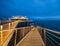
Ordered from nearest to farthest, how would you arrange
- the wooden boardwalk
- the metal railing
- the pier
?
1. the metal railing
2. the pier
3. the wooden boardwalk

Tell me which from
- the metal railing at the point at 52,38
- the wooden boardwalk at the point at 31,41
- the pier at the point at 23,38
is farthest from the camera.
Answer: the wooden boardwalk at the point at 31,41

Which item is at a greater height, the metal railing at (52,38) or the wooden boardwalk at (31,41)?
the metal railing at (52,38)

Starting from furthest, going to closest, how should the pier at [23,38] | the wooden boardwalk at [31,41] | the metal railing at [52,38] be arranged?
the wooden boardwalk at [31,41] < the pier at [23,38] < the metal railing at [52,38]

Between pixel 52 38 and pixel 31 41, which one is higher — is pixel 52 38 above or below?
above

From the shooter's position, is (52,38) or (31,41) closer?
(52,38)

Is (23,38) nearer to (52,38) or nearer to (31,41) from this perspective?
(31,41)

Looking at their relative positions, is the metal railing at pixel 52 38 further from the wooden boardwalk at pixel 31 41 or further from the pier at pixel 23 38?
the wooden boardwalk at pixel 31 41

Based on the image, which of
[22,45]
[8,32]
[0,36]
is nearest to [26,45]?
[22,45]

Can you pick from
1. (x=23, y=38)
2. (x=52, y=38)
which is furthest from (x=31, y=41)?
(x=52, y=38)

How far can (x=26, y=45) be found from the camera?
10320mm

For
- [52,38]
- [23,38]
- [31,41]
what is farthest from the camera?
[23,38]

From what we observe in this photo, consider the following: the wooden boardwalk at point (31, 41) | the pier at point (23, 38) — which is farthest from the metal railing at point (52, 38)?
the wooden boardwalk at point (31, 41)

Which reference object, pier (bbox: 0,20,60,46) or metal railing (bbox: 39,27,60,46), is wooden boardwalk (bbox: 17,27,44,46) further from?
metal railing (bbox: 39,27,60,46)

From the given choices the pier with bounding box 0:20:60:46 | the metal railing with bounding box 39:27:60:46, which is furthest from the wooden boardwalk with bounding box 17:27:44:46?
the metal railing with bounding box 39:27:60:46
